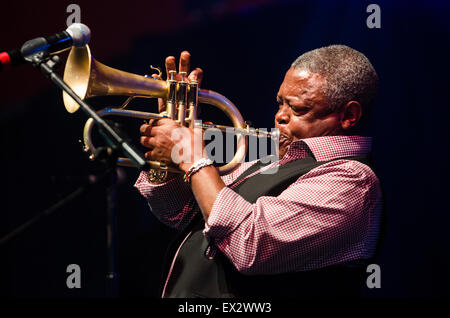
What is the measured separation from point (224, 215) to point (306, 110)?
68cm

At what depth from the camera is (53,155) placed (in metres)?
3.39

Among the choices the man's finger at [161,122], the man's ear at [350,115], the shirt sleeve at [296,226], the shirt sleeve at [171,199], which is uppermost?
the man's ear at [350,115]

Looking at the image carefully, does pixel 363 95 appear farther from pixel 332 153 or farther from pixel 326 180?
pixel 326 180

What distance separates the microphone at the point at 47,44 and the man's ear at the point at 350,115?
44.8 inches

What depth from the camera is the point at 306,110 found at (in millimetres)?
1962

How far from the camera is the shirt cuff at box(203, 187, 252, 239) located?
1555mm

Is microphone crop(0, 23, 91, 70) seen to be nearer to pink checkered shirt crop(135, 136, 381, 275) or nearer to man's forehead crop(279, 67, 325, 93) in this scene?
pink checkered shirt crop(135, 136, 381, 275)

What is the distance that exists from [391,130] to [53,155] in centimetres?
247

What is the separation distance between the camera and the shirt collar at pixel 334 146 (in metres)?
1.87
